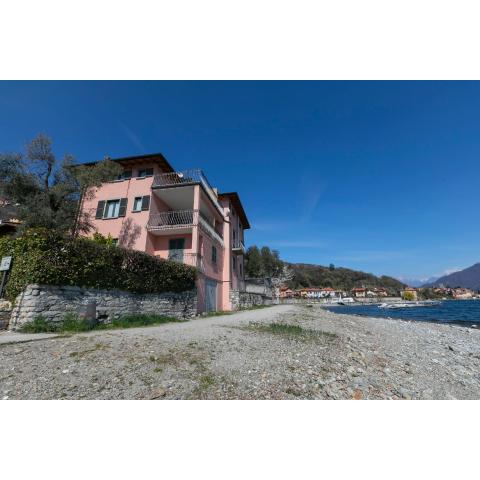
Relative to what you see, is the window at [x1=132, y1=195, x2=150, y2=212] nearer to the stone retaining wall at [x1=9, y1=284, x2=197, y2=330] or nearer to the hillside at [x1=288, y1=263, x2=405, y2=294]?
the stone retaining wall at [x1=9, y1=284, x2=197, y2=330]

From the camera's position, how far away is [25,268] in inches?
324

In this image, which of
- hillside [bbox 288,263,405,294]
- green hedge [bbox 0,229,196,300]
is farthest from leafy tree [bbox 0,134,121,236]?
hillside [bbox 288,263,405,294]

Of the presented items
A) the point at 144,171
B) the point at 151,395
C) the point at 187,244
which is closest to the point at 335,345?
the point at 151,395

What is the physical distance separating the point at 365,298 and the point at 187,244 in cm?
11413

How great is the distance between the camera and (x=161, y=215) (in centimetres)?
1833

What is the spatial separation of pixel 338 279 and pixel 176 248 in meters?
138

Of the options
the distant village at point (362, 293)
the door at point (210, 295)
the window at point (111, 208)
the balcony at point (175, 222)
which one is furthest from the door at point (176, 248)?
the distant village at point (362, 293)

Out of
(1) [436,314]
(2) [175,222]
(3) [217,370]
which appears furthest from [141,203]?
(1) [436,314]

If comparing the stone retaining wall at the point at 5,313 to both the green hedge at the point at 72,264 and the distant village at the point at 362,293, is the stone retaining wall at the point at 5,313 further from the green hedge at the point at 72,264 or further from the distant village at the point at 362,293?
the distant village at the point at 362,293

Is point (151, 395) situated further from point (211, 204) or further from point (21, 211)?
point (211, 204)

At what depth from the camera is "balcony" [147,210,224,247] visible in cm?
1681

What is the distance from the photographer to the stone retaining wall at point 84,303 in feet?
26.0

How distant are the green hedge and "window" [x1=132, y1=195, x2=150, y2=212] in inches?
276

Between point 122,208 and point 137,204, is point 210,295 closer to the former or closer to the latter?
point 137,204
